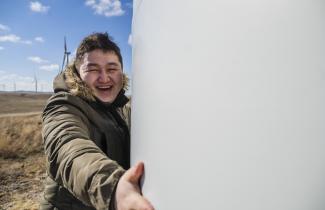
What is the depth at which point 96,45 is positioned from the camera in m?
1.37

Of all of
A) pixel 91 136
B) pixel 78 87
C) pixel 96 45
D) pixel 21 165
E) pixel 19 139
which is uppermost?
pixel 96 45

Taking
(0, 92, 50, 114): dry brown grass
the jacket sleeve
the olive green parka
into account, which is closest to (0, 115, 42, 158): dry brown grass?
the olive green parka

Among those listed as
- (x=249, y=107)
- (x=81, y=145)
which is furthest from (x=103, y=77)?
(x=249, y=107)

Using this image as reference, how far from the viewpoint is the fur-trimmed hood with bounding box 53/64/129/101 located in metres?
1.33

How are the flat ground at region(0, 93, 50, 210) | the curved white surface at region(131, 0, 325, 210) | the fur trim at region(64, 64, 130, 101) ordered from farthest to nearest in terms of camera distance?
1. the flat ground at region(0, 93, 50, 210)
2. the fur trim at region(64, 64, 130, 101)
3. the curved white surface at region(131, 0, 325, 210)

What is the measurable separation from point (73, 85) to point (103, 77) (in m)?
0.14

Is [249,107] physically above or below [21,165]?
above

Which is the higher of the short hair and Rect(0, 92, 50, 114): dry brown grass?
the short hair

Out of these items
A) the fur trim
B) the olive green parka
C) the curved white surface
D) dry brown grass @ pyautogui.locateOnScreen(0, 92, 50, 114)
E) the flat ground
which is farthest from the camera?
dry brown grass @ pyautogui.locateOnScreen(0, 92, 50, 114)

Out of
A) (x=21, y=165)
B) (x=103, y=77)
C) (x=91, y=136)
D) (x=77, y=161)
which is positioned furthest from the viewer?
(x=21, y=165)

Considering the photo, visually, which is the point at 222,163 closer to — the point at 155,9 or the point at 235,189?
the point at 235,189

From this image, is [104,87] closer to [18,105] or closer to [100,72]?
[100,72]

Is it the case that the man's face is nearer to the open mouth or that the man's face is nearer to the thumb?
the open mouth

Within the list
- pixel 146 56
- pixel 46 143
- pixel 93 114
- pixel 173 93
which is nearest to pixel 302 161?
pixel 173 93
